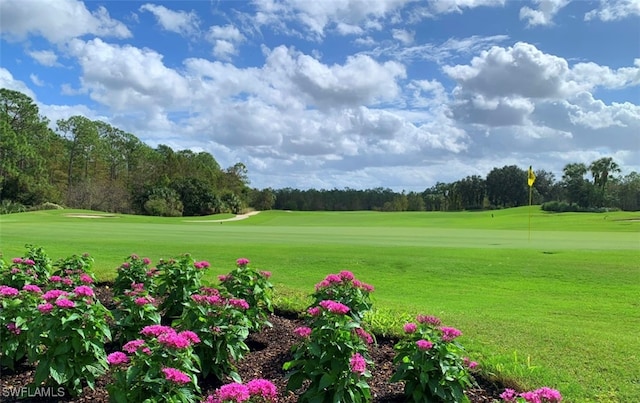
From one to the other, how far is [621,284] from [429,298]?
5214mm

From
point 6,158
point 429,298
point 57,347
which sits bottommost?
point 429,298

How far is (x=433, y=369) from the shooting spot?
12.6 ft

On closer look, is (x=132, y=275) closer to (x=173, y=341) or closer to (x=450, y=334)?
(x=173, y=341)

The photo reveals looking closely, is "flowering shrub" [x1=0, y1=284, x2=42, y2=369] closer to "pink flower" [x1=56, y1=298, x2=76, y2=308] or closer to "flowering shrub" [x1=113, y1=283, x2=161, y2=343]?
"pink flower" [x1=56, y1=298, x2=76, y2=308]

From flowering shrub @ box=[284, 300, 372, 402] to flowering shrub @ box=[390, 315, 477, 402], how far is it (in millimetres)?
416

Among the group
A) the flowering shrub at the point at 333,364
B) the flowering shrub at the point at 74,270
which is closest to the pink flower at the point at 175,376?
the flowering shrub at the point at 333,364

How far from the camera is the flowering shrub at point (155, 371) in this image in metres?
3.30

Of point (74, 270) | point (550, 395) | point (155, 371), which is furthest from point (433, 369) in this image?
point (74, 270)

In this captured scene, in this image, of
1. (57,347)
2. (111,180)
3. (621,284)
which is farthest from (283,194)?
(57,347)

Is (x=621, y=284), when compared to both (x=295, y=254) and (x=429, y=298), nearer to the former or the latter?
(x=429, y=298)

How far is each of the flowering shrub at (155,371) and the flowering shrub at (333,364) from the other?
80 centimetres

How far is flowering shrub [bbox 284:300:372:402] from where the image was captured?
11.6 ft

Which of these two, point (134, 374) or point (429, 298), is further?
point (429, 298)

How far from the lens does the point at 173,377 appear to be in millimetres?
3207
